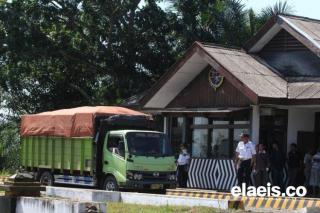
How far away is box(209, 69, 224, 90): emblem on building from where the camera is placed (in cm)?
2466

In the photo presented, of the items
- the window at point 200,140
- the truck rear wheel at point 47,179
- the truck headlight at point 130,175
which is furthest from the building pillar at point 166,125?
the truck headlight at point 130,175

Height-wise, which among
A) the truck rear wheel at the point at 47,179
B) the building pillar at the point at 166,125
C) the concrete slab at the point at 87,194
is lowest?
the truck rear wheel at the point at 47,179

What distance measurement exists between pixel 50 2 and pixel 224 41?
28.2ft

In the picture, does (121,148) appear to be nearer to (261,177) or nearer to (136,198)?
(136,198)

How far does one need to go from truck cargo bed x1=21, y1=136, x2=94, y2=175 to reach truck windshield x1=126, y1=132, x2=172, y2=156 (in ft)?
5.58

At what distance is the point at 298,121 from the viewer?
80.3ft

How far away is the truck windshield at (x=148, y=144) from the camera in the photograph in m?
20.5

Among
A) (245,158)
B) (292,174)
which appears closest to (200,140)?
(292,174)

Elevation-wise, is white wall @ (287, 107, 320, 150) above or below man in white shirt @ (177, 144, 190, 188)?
above

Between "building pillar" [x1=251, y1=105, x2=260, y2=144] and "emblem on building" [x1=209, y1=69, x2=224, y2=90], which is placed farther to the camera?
"emblem on building" [x1=209, y1=69, x2=224, y2=90]

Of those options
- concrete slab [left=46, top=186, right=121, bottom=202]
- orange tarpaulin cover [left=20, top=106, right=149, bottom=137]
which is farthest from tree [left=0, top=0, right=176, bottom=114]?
concrete slab [left=46, top=186, right=121, bottom=202]

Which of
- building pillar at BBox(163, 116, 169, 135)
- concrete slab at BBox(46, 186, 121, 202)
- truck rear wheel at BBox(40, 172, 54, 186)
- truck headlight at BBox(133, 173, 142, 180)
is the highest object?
building pillar at BBox(163, 116, 169, 135)

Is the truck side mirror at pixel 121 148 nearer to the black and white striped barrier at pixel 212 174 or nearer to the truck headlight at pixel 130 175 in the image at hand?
the truck headlight at pixel 130 175

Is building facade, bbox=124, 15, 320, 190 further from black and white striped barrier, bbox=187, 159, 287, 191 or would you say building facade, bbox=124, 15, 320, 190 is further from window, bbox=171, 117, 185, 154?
window, bbox=171, 117, 185, 154
